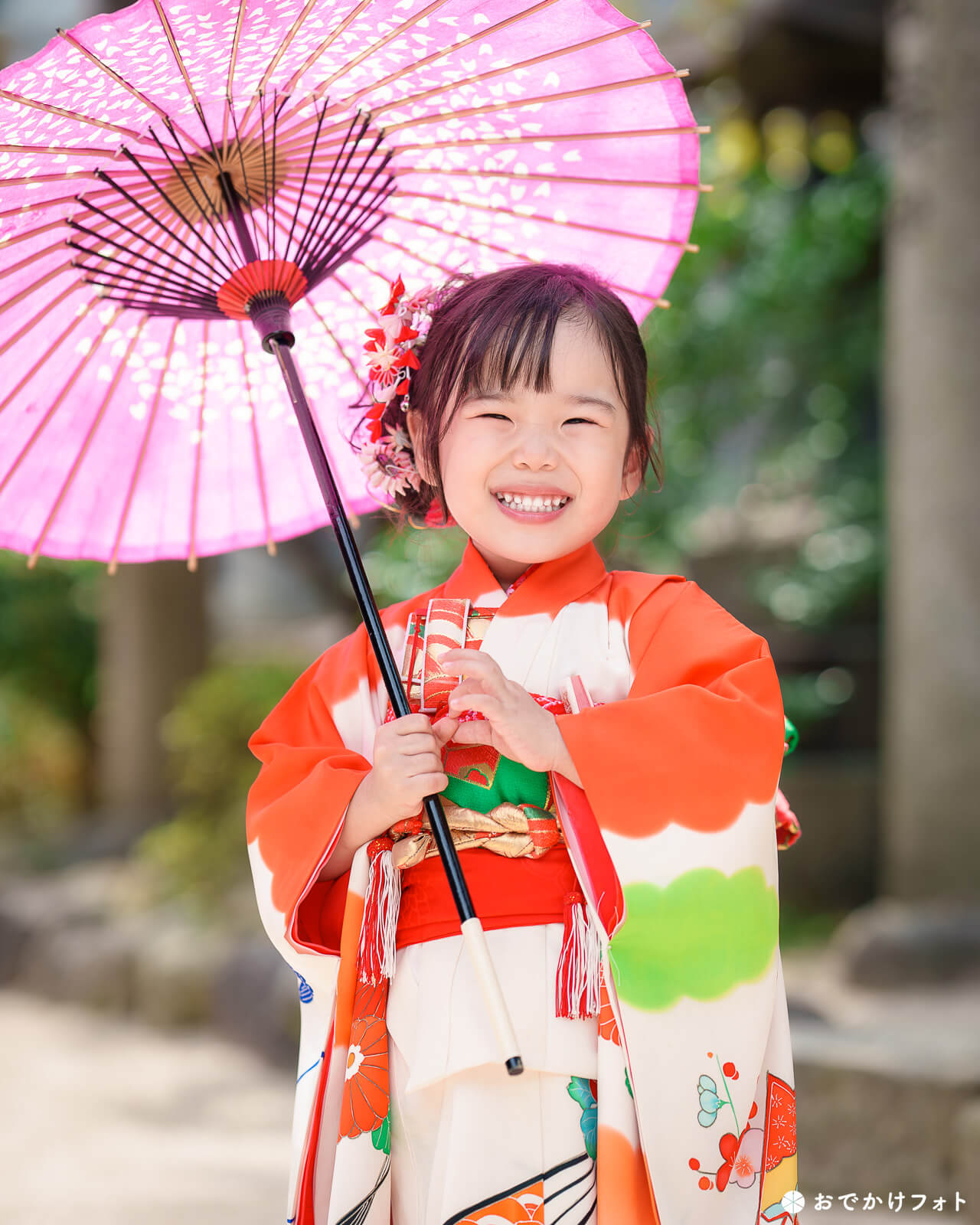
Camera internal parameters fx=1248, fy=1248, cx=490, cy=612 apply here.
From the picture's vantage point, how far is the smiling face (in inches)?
70.9

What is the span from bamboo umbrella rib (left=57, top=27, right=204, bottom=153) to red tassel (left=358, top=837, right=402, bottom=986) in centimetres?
118

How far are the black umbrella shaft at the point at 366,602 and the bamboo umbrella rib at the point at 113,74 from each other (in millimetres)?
381

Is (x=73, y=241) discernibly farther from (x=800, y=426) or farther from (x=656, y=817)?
(x=800, y=426)

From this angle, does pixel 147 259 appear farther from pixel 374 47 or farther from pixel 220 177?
pixel 374 47

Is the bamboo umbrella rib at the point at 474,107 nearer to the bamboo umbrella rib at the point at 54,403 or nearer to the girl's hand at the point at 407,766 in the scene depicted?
the bamboo umbrella rib at the point at 54,403

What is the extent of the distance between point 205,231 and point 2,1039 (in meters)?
5.04

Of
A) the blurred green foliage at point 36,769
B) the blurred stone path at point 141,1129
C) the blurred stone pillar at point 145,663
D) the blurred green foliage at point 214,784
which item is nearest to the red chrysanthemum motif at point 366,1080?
the blurred stone path at point 141,1129

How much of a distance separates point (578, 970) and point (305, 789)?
464 millimetres

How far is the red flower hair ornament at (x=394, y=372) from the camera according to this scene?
1.98m

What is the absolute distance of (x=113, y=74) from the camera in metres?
1.92

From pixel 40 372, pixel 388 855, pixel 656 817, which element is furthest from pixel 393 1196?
pixel 40 372

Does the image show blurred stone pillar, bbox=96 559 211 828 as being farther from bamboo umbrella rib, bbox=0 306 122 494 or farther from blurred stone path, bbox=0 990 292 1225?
bamboo umbrella rib, bbox=0 306 122 494

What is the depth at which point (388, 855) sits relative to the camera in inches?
A: 71.1

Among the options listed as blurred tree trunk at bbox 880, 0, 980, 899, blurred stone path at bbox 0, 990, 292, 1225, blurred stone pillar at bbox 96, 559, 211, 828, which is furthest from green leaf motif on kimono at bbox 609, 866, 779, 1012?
blurred stone pillar at bbox 96, 559, 211, 828
